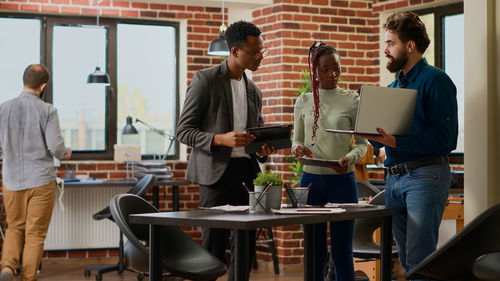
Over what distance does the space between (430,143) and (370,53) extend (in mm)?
4321

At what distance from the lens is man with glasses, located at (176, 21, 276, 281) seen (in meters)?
3.72

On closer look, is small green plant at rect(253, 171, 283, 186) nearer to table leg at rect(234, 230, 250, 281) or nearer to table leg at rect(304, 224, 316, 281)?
table leg at rect(234, 230, 250, 281)

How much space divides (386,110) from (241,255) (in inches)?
34.2

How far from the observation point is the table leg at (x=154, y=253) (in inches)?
118

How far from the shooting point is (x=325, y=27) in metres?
→ 7.02

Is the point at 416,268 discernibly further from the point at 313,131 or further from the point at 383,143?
the point at 313,131

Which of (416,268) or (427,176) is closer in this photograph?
(416,268)

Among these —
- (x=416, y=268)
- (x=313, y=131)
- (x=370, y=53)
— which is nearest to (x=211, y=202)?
(x=313, y=131)

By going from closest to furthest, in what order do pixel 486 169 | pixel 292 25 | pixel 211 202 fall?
1. pixel 486 169
2. pixel 211 202
3. pixel 292 25

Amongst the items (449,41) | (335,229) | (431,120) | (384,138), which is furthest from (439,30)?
(384,138)

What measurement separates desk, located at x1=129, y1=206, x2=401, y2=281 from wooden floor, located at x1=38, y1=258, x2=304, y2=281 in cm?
316

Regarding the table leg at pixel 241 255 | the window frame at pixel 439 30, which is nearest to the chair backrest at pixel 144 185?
the window frame at pixel 439 30

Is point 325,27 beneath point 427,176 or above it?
above

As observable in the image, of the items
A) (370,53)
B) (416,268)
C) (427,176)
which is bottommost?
(416,268)
